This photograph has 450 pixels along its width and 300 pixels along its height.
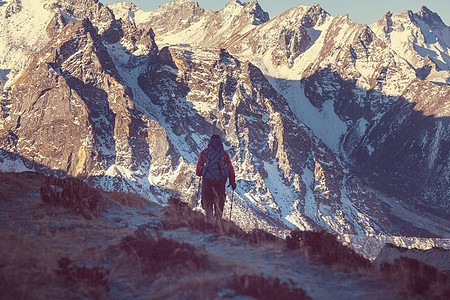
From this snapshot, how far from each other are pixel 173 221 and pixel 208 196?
3225 millimetres

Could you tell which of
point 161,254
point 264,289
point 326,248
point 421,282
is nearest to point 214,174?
point 326,248

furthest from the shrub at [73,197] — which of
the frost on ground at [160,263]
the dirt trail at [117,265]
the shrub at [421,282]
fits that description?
the shrub at [421,282]

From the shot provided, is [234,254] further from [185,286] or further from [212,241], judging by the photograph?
[185,286]

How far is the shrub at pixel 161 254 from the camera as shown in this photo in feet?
31.7

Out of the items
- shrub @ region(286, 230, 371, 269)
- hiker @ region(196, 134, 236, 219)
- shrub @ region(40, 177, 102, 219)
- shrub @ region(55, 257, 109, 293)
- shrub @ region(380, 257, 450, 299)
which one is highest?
hiker @ region(196, 134, 236, 219)

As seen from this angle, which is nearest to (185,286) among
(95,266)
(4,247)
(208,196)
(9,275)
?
(95,266)

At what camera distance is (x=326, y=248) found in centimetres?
1148

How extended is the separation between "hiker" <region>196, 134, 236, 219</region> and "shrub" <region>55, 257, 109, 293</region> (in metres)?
8.49

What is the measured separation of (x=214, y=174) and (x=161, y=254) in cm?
758

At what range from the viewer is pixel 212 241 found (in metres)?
12.1

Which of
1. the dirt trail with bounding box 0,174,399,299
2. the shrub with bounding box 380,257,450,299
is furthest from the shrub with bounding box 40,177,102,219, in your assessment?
the shrub with bounding box 380,257,450,299

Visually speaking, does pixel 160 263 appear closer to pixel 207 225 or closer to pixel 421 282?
pixel 207 225

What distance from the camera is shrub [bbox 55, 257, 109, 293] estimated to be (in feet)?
28.6

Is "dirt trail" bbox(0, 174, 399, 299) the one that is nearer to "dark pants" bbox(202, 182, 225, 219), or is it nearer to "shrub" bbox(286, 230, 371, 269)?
"shrub" bbox(286, 230, 371, 269)
